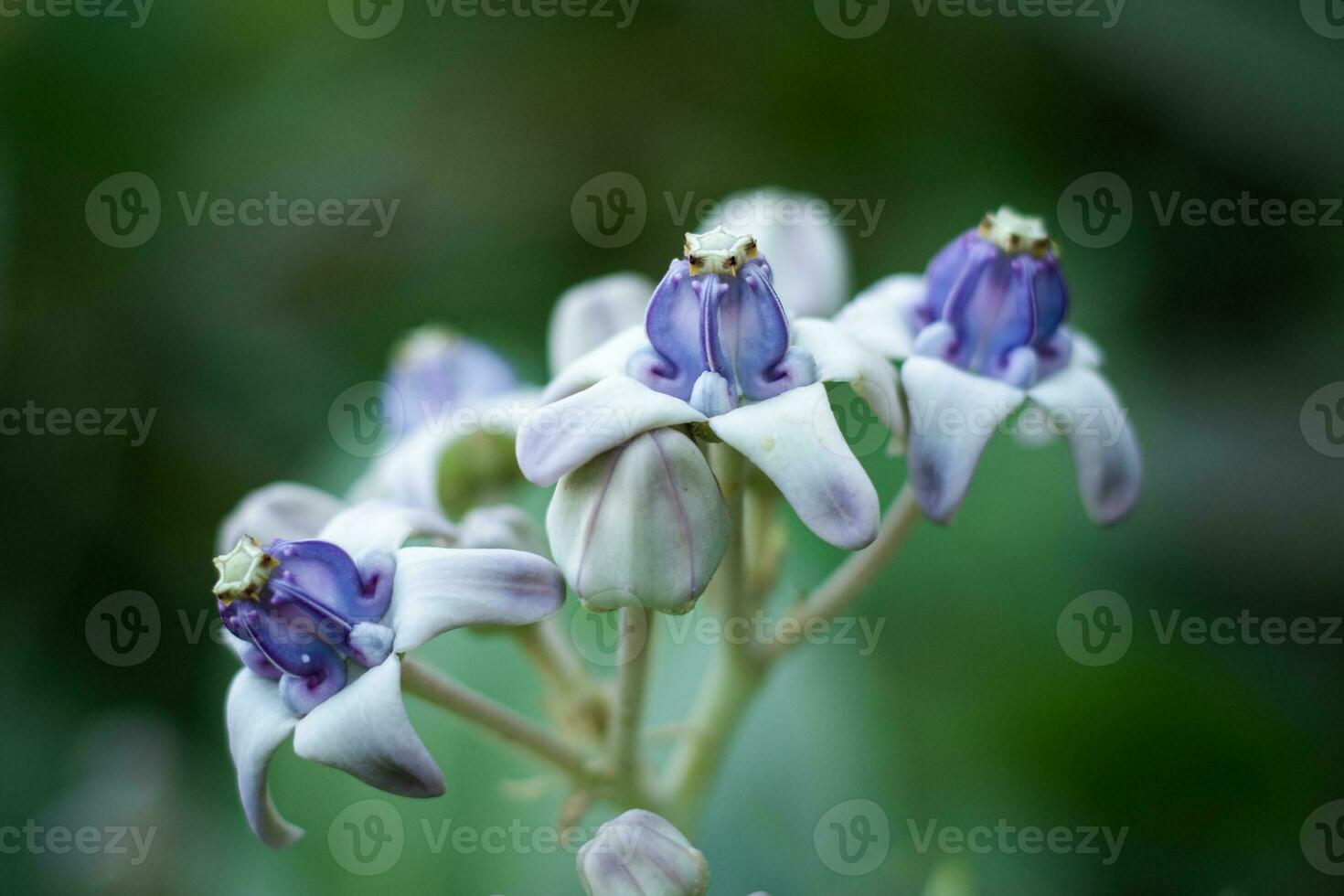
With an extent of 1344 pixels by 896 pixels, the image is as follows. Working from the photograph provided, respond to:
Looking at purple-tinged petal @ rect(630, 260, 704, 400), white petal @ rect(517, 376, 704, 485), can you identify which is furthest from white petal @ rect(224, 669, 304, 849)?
purple-tinged petal @ rect(630, 260, 704, 400)

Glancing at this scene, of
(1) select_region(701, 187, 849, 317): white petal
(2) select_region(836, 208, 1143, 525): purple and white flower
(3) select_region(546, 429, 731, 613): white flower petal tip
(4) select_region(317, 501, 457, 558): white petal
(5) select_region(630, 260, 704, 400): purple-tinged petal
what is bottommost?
(4) select_region(317, 501, 457, 558): white petal

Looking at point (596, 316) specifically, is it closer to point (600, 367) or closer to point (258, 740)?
point (600, 367)

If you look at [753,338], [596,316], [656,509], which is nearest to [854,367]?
[753,338]

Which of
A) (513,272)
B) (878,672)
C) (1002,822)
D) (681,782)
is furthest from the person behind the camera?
(513,272)

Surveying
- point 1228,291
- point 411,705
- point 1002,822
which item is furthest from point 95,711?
point 1228,291

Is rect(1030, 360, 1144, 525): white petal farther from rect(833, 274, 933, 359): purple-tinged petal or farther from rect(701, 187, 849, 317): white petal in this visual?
rect(701, 187, 849, 317): white petal

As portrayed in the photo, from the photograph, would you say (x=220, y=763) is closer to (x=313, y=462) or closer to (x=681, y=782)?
(x=313, y=462)
